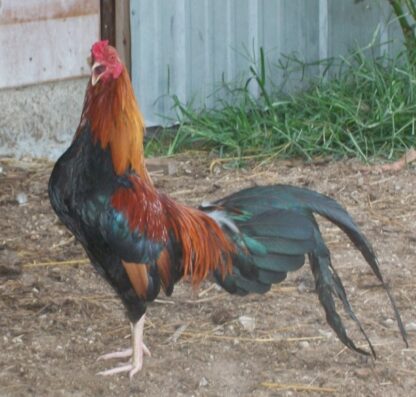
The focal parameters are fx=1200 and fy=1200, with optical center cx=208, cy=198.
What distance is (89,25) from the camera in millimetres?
7691

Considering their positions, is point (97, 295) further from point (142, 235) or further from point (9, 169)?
point (9, 169)

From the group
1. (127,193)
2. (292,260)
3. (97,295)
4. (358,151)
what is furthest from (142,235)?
(358,151)

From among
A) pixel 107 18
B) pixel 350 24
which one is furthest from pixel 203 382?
pixel 350 24

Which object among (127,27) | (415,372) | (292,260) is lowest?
(415,372)

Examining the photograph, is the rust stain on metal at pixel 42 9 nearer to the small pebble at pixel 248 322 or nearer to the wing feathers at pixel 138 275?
the small pebble at pixel 248 322

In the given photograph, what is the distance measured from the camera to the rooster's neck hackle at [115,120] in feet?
15.5

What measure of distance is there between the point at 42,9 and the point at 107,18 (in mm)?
568

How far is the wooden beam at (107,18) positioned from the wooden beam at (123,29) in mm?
27

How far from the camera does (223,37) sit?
8.52 meters

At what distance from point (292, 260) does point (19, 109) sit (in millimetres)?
3288

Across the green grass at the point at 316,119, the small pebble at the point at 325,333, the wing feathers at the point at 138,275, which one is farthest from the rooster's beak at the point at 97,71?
the green grass at the point at 316,119

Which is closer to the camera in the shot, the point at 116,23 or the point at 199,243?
the point at 199,243

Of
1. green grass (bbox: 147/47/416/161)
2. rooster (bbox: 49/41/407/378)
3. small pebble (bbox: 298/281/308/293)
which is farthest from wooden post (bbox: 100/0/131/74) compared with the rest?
rooster (bbox: 49/41/407/378)

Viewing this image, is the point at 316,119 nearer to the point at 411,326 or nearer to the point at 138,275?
the point at 411,326
